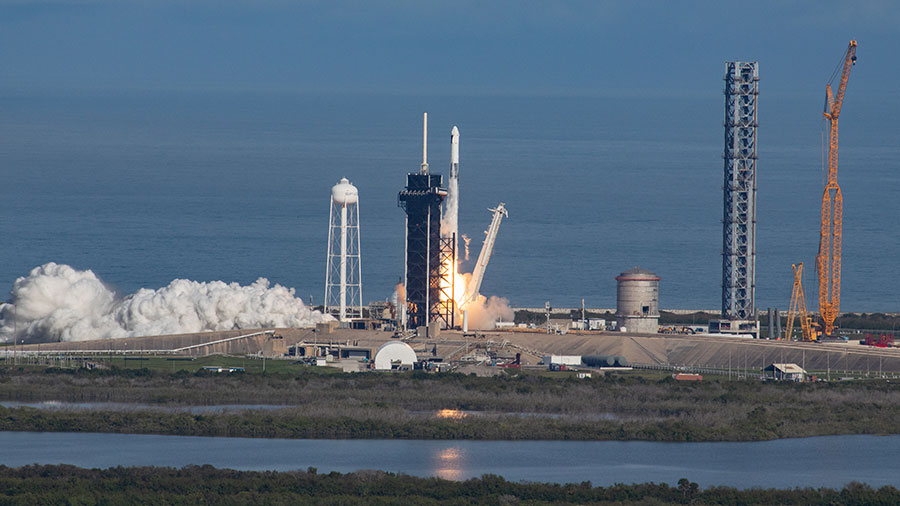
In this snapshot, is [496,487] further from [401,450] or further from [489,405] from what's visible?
[489,405]

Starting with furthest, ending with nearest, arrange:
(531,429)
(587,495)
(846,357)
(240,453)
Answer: (846,357), (531,429), (240,453), (587,495)

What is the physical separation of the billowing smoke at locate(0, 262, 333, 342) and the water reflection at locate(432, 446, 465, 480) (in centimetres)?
4107

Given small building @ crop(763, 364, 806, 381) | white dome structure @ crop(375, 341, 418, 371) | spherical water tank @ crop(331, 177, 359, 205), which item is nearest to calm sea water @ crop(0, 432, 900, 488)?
small building @ crop(763, 364, 806, 381)

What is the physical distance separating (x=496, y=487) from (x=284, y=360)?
1712 inches

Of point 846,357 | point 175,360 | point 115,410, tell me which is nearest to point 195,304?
point 175,360

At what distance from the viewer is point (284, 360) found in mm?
102312

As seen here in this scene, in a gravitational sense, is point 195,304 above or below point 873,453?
above

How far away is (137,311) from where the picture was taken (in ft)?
361

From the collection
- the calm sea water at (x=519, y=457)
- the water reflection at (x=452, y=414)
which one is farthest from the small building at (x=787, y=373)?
the water reflection at (x=452, y=414)

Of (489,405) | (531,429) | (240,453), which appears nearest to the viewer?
(240,453)

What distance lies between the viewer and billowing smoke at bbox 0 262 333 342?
360 ft

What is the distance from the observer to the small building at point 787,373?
91.9 meters

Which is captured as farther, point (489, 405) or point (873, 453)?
point (489, 405)

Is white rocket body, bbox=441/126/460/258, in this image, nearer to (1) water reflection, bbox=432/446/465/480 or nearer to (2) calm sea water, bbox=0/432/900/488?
(2) calm sea water, bbox=0/432/900/488
